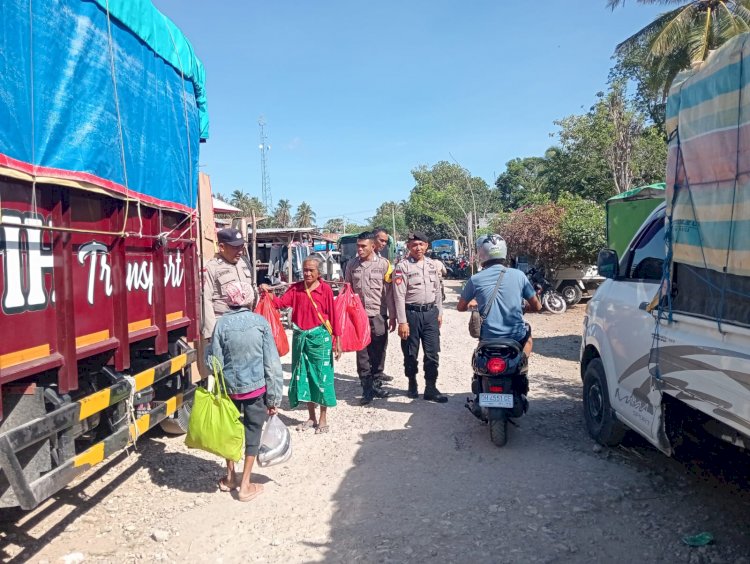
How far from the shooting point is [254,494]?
12.8ft

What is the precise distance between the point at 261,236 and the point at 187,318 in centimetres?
1110

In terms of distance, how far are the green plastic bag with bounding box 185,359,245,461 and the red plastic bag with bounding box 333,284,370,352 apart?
1905 mm

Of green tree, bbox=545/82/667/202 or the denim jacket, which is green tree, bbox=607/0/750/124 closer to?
green tree, bbox=545/82/667/202

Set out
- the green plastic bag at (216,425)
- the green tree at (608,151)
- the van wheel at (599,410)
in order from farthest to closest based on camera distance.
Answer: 1. the green tree at (608,151)
2. the van wheel at (599,410)
3. the green plastic bag at (216,425)

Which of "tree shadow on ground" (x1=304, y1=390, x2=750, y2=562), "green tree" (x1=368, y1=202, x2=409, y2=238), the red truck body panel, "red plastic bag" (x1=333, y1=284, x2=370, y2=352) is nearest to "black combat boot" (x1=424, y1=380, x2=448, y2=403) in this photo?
"red plastic bag" (x1=333, y1=284, x2=370, y2=352)

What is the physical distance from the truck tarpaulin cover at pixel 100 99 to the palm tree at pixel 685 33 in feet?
47.7

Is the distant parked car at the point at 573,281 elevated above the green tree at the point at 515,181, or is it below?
below

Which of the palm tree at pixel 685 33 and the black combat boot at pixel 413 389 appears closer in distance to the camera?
the black combat boot at pixel 413 389

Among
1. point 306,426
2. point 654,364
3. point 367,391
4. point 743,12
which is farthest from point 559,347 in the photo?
point 743,12

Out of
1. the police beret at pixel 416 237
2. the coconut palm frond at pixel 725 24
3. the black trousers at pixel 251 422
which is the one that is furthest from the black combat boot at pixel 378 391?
the coconut palm frond at pixel 725 24

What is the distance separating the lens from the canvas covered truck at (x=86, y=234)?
2586mm

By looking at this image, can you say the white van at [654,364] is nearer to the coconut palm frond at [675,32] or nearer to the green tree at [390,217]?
the coconut palm frond at [675,32]

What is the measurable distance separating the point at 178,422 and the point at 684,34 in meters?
18.1

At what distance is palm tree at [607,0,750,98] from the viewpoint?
15219mm
